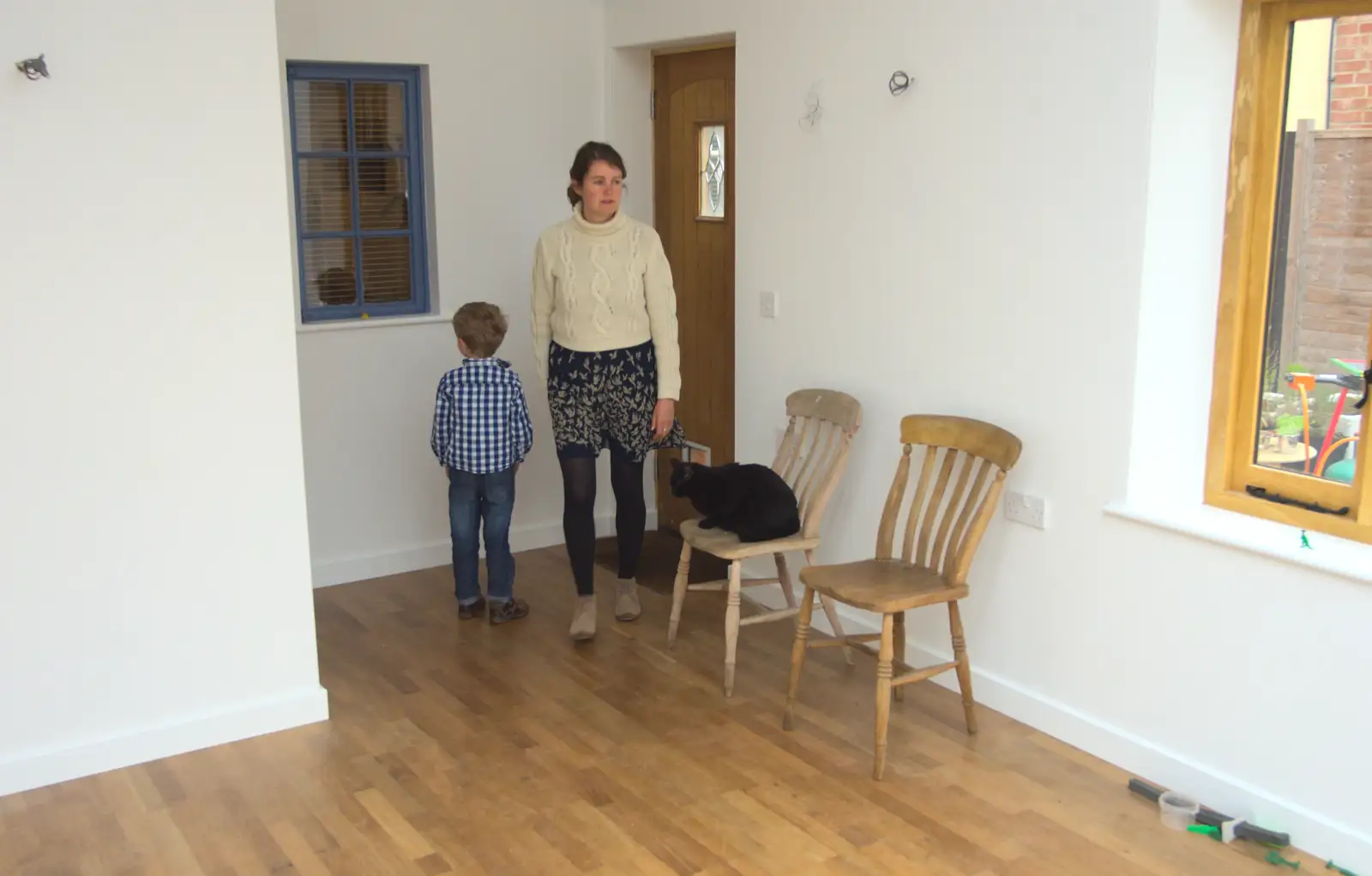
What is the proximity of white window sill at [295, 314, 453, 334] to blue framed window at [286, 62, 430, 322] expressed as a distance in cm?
6

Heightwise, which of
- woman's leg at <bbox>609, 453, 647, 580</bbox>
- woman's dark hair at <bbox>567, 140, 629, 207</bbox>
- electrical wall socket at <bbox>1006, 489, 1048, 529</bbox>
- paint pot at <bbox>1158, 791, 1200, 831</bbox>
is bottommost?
paint pot at <bbox>1158, 791, 1200, 831</bbox>

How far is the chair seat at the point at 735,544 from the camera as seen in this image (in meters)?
3.94

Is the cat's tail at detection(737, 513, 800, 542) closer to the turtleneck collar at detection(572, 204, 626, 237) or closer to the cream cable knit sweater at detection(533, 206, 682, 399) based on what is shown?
the cream cable knit sweater at detection(533, 206, 682, 399)

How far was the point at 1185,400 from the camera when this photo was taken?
341 cm

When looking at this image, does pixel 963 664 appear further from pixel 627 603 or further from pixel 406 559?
pixel 406 559

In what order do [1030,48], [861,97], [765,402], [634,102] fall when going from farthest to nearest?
1. [634,102]
2. [765,402]
3. [861,97]
4. [1030,48]

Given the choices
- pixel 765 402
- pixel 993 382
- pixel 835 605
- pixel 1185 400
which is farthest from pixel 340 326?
pixel 1185 400

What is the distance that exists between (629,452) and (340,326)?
1.35 metres

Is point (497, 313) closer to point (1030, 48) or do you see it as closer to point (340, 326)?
point (340, 326)

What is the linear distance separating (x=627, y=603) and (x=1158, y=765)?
1.94 metres

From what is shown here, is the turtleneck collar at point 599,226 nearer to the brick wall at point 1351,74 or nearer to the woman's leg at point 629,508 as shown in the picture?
the woman's leg at point 629,508

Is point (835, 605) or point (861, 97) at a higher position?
point (861, 97)

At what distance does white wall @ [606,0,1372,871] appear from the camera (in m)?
3.09

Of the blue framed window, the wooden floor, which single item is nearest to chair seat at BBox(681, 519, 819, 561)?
the wooden floor
